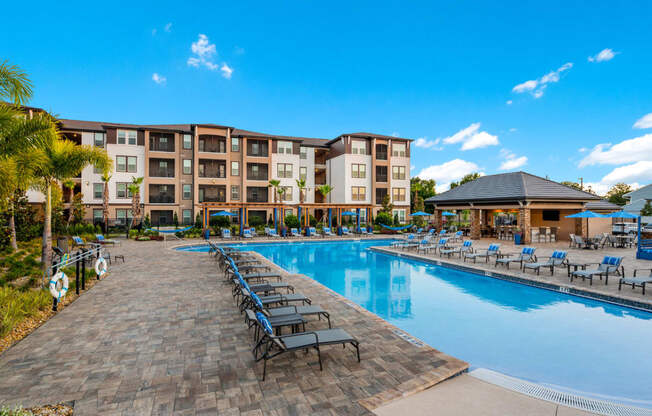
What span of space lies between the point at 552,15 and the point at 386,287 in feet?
64.8

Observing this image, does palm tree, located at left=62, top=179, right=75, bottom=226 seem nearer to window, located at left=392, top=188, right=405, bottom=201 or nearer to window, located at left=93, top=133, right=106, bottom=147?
window, located at left=93, top=133, right=106, bottom=147

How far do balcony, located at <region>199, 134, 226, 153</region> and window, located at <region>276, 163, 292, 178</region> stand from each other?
20.0 feet

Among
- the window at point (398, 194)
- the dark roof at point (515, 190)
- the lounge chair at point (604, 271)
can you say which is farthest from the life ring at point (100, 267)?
the window at point (398, 194)

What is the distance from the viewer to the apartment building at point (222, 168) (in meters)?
31.4

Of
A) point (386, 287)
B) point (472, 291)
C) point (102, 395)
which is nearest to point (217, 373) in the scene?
point (102, 395)

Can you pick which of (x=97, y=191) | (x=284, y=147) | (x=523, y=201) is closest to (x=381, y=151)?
(x=284, y=147)

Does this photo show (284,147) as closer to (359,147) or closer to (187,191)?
(359,147)

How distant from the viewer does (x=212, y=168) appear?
1356 inches

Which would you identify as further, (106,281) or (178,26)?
(178,26)

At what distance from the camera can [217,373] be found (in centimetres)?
441

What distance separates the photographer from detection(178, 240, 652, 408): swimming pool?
5.20 metres

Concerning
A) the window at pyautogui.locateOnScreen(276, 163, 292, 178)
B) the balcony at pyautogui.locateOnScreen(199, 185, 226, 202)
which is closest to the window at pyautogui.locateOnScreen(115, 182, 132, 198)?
the balcony at pyautogui.locateOnScreen(199, 185, 226, 202)

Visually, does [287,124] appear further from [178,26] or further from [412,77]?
[178,26]

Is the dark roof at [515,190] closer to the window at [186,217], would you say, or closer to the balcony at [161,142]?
the window at [186,217]
